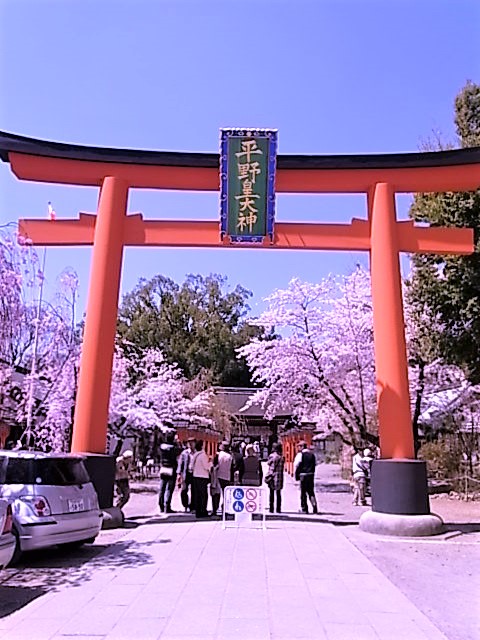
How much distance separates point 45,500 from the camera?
326 inches

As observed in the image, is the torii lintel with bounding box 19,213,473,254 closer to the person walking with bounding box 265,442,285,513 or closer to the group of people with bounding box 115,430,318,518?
the group of people with bounding box 115,430,318,518

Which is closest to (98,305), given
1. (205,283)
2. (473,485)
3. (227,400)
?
(473,485)

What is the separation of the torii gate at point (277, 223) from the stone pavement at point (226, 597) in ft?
12.2

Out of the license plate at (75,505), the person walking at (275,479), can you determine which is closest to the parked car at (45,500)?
the license plate at (75,505)

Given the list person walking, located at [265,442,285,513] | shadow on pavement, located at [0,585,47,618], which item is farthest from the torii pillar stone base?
shadow on pavement, located at [0,585,47,618]

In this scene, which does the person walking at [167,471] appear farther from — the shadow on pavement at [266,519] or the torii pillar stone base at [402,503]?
the torii pillar stone base at [402,503]

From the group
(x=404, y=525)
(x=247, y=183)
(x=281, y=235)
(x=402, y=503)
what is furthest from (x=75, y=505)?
(x=247, y=183)

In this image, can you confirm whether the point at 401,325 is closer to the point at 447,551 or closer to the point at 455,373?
the point at 447,551

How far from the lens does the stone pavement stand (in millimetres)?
5465

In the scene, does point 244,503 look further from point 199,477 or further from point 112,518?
point 112,518

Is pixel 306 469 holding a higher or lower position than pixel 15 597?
higher

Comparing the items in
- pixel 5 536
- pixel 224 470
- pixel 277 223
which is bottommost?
pixel 5 536

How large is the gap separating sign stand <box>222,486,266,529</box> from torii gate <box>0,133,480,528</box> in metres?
2.59

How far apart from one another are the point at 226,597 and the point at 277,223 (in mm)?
7837
